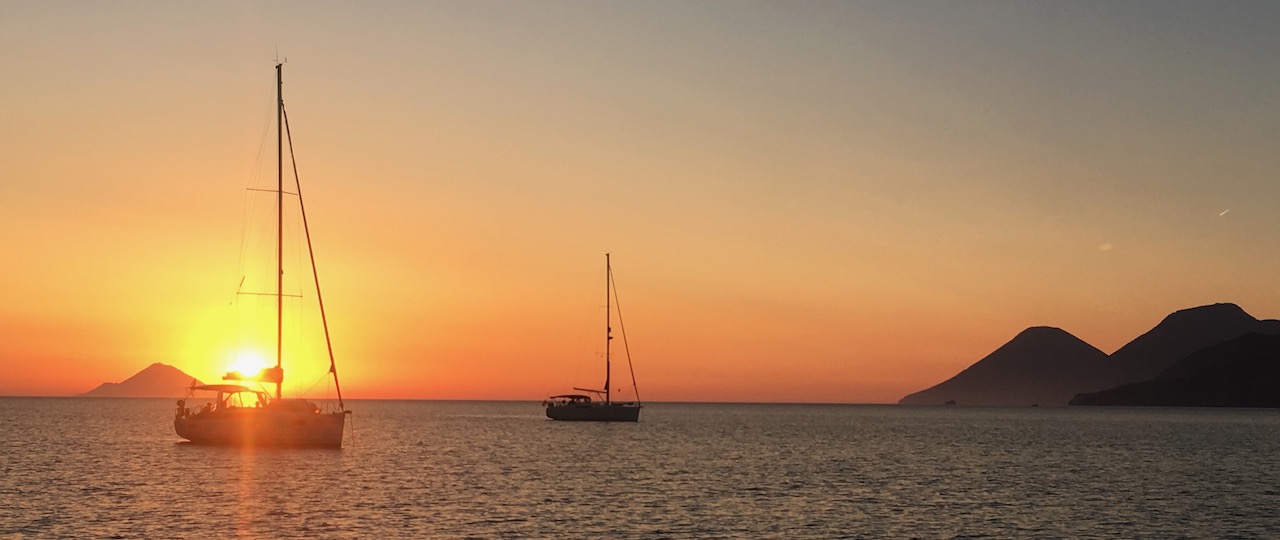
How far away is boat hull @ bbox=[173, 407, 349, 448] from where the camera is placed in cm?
8175

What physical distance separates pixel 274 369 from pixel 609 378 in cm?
8195

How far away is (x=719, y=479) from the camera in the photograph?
236 feet

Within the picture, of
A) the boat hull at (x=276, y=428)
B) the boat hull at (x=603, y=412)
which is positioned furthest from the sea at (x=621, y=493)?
the boat hull at (x=603, y=412)

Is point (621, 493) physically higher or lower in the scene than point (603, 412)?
lower

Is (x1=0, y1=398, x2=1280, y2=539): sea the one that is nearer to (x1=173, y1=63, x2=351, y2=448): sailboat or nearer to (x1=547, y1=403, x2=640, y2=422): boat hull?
(x1=173, y1=63, x2=351, y2=448): sailboat

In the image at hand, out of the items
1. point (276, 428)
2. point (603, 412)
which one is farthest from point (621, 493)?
point (603, 412)

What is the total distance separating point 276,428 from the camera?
268 feet

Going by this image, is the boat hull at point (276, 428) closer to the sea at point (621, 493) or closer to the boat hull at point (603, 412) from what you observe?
the sea at point (621, 493)

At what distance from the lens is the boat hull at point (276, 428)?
8175 centimetres

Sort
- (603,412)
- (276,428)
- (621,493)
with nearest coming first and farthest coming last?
(621,493) → (276,428) → (603,412)

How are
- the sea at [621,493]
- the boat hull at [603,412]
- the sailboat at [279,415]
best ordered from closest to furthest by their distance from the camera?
the sea at [621,493] < the sailboat at [279,415] < the boat hull at [603,412]

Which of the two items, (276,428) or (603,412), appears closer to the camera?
(276,428)

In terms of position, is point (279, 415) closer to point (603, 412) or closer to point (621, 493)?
point (621, 493)

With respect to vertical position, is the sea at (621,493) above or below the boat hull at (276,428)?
below
